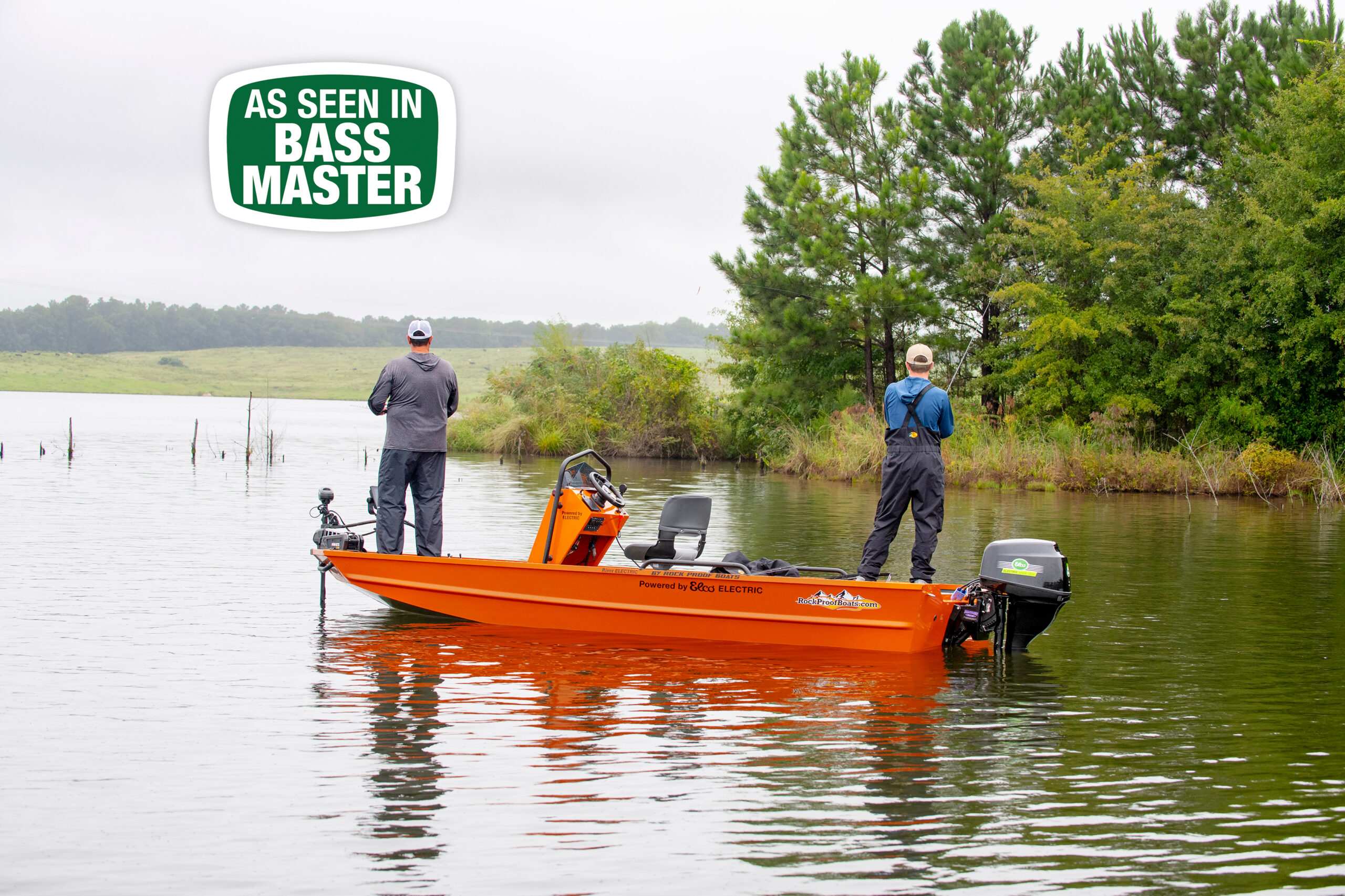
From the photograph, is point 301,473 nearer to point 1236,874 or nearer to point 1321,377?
point 1321,377

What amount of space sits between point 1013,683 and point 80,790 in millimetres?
5329

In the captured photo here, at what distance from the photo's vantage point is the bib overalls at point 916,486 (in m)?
8.20

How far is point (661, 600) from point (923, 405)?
2.39 metres

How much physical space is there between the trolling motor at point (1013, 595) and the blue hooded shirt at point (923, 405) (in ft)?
3.19

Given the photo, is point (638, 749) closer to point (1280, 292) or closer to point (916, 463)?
point (916, 463)

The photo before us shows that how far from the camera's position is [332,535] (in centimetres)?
966

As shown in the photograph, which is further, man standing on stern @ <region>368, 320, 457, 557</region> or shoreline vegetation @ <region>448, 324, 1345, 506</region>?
shoreline vegetation @ <region>448, 324, 1345, 506</region>

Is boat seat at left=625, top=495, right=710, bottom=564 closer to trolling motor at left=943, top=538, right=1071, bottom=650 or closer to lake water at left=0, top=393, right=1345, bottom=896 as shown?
lake water at left=0, top=393, right=1345, bottom=896

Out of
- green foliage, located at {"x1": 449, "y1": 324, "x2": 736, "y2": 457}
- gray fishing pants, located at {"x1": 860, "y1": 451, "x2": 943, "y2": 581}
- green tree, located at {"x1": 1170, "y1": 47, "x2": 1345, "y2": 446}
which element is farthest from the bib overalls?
green foliage, located at {"x1": 449, "y1": 324, "x2": 736, "y2": 457}

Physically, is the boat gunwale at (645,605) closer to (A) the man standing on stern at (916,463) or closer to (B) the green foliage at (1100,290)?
(A) the man standing on stern at (916,463)

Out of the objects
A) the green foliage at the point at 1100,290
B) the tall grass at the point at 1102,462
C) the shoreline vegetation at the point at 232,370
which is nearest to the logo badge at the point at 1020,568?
the tall grass at the point at 1102,462

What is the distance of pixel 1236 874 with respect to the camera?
161 inches

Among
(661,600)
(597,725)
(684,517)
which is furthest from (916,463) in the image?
(597,725)

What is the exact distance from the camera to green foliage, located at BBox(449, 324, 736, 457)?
4216 cm
